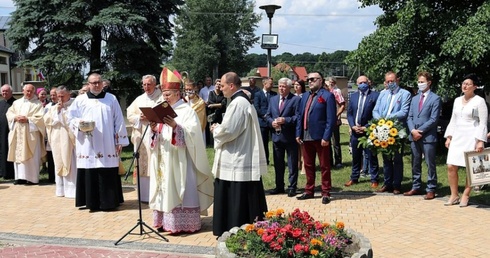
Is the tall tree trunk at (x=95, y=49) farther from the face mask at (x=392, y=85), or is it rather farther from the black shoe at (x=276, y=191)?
the face mask at (x=392, y=85)

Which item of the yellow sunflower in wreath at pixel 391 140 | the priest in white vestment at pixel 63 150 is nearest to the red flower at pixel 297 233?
the yellow sunflower in wreath at pixel 391 140

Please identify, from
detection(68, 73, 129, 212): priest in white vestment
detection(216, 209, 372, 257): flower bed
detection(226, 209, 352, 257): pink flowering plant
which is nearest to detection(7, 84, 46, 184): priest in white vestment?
detection(68, 73, 129, 212): priest in white vestment

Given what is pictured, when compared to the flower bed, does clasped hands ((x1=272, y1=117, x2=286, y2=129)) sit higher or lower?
higher

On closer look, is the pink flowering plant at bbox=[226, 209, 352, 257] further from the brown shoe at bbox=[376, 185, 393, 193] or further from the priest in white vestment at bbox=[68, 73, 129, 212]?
the brown shoe at bbox=[376, 185, 393, 193]

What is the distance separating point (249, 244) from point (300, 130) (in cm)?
453

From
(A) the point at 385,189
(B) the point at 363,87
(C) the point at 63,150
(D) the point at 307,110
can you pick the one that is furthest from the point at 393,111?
(C) the point at 63,150

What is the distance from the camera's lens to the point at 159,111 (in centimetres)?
639

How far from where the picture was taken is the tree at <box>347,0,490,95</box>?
11188 millimetres

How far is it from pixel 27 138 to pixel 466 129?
8.73 metres

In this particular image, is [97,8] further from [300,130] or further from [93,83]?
[300,130]

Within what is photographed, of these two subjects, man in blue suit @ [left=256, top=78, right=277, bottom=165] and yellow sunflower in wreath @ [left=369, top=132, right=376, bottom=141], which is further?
man in blue suit @ [left=256, top=78, right=277, bottom=165]

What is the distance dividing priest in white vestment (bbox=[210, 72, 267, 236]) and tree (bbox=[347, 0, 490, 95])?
6.63 m

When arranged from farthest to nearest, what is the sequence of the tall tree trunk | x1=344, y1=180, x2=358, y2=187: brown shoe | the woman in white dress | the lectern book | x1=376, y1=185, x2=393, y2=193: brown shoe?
the tall tree trunk
x1=344, y1=180, x2=358, y2=187: brown shoe
x1=376, y1=185, x2=393, y2=193: brown shoe
the woman in white dress
the lectern book

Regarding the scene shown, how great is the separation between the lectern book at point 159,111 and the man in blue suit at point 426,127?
4.35 meters
